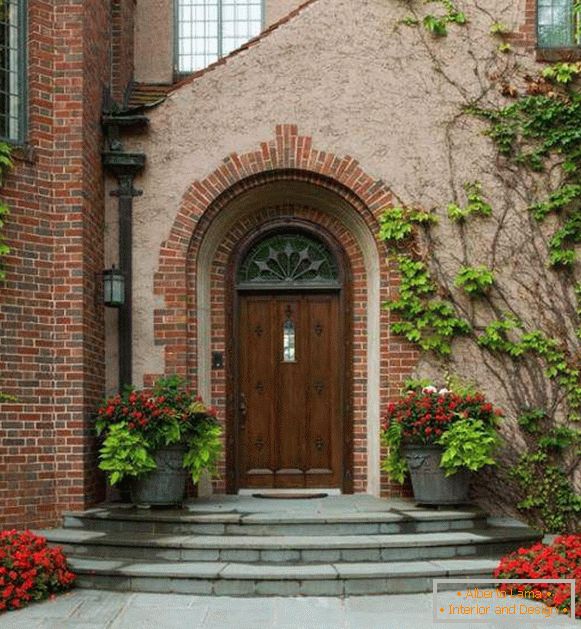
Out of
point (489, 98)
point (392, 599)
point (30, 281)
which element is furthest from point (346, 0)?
point (392, 599)

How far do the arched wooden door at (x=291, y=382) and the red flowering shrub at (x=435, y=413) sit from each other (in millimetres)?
1559

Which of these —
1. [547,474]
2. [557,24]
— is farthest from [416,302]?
[557,24]

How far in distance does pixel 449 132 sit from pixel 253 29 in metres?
3.77

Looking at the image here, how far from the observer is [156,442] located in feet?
27.7

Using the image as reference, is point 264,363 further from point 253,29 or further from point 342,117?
point 253,29

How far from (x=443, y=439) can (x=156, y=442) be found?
2.72 metres

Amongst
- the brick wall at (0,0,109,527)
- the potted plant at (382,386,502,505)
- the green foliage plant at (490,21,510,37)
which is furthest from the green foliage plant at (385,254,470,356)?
the brick wall at (0,0,109,527)

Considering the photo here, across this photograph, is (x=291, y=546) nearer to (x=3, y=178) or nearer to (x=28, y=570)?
(x=28, y=570)

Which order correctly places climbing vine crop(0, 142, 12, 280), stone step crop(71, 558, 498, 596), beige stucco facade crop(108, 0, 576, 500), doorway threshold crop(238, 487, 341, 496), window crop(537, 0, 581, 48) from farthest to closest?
doorway threshold crop(238, 487, 341, 496) < window crop(537, 0, 581, 48) < beige stucco facade crop(108, 0, 576, 500) < climbing vine crop(0, 142, 12, 280) < stone step crop(71, 558, 498, 596)

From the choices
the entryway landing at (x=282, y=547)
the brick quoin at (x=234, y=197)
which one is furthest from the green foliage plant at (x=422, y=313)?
the entryway landing at (x=282, y=547)

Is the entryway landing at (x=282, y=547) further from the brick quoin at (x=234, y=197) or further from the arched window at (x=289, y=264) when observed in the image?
the arched window at (x=289, y=264)

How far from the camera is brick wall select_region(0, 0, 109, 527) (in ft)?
27.5

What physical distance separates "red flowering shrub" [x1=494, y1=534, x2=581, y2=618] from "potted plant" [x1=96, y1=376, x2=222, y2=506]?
3.00 meters

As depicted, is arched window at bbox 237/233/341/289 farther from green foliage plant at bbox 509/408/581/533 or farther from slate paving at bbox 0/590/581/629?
slate paving at bbox 0/590/581/629
